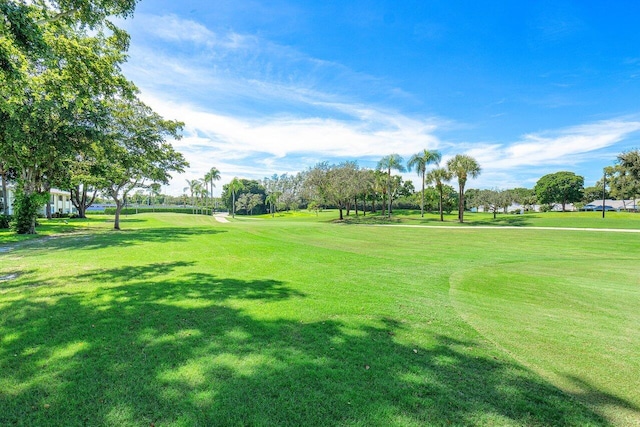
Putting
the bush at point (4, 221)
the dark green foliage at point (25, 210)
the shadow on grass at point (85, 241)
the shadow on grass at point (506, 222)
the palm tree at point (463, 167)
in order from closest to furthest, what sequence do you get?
the shadow on grass at point (85, 241)
the dark green foliage at point (25, 210)
the bush at point (4, 221)
the shadow on grass at point (506, 222)
the palm tree at point (463, 167)

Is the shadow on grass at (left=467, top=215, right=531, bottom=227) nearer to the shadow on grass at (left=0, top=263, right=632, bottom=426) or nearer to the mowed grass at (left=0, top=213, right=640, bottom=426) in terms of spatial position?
the mowed grass at (left=0, top=213, right=640, bottom=426)

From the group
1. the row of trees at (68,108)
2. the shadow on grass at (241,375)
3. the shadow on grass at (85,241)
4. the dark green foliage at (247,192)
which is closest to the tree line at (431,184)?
the dark green foliage at (247,192)

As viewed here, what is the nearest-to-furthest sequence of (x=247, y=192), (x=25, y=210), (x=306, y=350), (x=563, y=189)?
(x=306, y=350), (x=25, y=210), (x=563, y=189), (x=247, y=192)

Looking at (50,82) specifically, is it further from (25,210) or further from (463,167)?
(463,167)

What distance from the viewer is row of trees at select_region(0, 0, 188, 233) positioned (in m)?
7.81

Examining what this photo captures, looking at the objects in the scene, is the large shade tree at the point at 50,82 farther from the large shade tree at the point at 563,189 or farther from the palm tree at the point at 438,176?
the large shade tree at the point at 563,189

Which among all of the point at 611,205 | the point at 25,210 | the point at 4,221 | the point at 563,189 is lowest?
the point at 4,221

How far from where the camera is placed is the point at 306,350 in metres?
3.93

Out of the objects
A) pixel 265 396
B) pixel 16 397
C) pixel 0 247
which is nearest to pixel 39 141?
pixel 0 247

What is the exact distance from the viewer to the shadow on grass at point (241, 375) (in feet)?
9.00

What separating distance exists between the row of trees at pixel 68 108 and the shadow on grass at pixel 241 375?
641 cm

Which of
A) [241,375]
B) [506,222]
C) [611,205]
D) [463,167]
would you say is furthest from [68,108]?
[611,205]

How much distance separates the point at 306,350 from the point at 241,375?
93 cm

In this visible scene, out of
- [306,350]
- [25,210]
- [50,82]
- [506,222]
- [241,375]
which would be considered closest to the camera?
[241,375]
